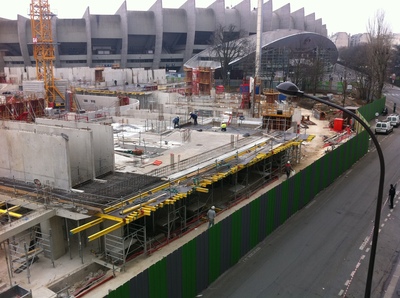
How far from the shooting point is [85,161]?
15.9 meters

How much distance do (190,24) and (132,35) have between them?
15.1 meters

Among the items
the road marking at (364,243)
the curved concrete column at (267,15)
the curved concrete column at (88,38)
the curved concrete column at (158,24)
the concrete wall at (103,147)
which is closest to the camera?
the road marking at (364,243)

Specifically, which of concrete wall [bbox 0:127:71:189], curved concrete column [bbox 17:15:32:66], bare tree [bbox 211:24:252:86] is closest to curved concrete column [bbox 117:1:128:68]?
curved concrete column [bbox 17:15:32:66]

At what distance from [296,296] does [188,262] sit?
11.7ft

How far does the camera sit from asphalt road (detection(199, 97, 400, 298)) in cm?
1180

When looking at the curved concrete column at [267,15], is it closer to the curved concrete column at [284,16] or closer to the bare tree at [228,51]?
the curved concrete column at [284,16]

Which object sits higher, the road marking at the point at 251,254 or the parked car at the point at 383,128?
the parked car at the point at 383,128

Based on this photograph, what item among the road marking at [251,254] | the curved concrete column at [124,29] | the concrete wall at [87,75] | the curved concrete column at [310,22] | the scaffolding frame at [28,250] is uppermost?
the curved concrete column at [310,22]

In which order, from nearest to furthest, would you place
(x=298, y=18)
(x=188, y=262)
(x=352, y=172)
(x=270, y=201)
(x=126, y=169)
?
(x=188, y=262) → (x=270, y=201) → (x=126, y=169) → (x=352, y=172) → (x=298, y=18)

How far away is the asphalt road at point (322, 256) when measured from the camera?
11805 mm

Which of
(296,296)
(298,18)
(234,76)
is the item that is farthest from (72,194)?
(298,18)

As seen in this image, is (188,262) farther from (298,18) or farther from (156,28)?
(298,18)

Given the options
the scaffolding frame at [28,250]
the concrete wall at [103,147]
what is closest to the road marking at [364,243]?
the concrete wall at [103,147]

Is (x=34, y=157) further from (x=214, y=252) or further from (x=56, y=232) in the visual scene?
(x=214, y=252)
